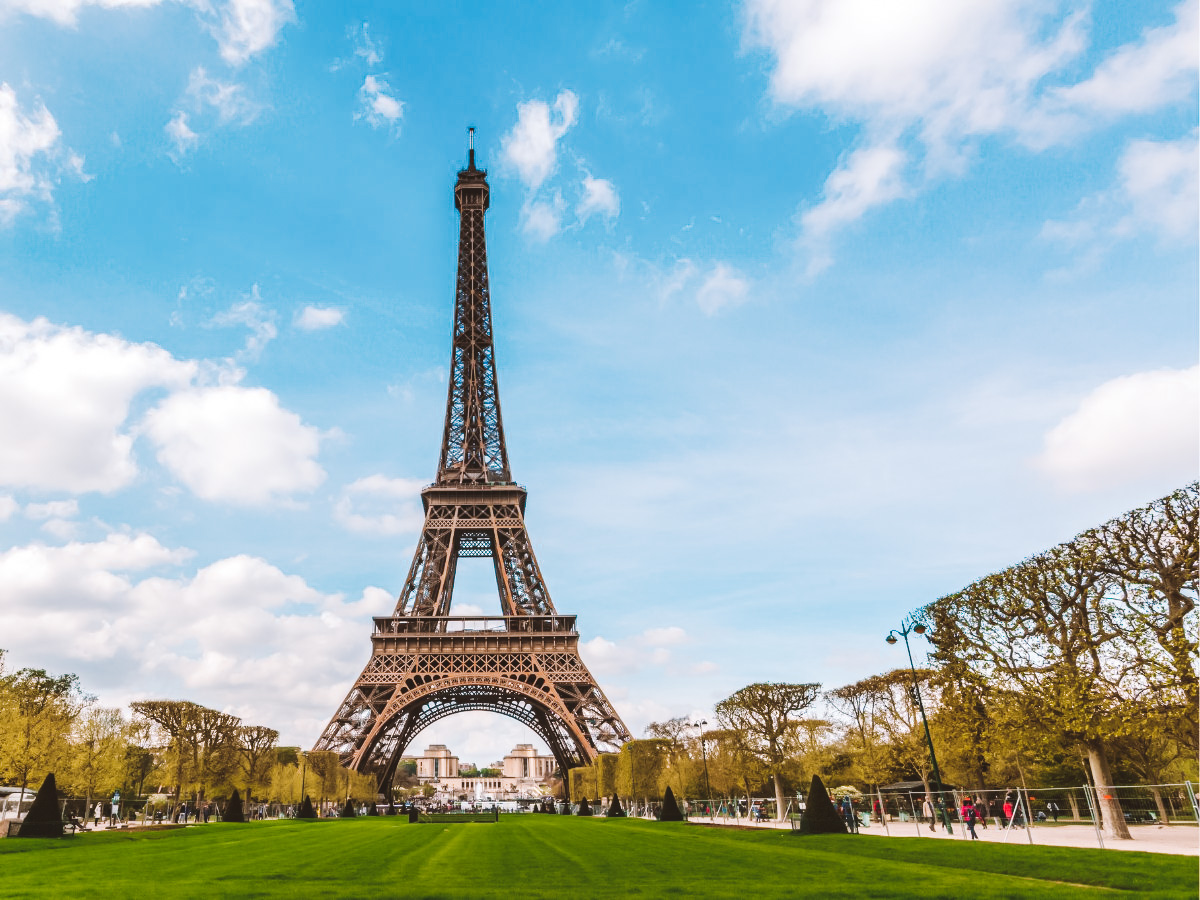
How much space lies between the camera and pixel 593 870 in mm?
14727

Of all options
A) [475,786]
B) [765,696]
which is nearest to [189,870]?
[765,696]

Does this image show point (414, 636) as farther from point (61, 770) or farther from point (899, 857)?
point (899, 857)

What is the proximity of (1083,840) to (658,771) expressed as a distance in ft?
98.3

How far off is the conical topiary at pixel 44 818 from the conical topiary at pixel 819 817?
2451cm

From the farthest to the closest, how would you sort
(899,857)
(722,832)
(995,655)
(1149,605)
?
(722,832) → (995,655) → (1149,605) → (899,857)

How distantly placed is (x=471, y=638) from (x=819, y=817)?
33.2 m

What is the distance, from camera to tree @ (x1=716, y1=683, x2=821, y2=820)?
145 ft

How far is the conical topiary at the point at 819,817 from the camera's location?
24.8 metres

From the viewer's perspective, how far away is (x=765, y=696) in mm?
45250

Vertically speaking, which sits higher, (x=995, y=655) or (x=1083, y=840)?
(x=995, y=655)

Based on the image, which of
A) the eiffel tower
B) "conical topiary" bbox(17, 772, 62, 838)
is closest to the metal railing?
the eiffel tower

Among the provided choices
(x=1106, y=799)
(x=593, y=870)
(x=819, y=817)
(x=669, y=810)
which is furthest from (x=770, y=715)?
(x=593, y=870)

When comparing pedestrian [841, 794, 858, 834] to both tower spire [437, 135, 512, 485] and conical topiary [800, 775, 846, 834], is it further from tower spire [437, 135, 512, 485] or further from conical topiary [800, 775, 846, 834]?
tower spire [437, 135, 512, 485]

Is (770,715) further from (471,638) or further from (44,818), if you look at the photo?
(44,818)
